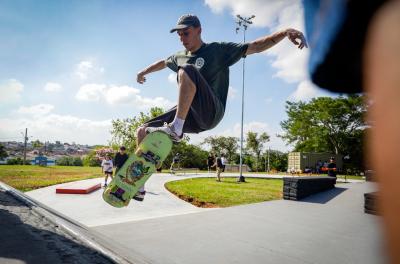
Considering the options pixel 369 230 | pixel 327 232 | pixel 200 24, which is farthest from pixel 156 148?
pixel 369 230

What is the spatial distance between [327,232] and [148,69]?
19.2ft

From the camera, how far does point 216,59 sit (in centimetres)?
307

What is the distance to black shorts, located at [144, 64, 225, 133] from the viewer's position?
9.00 ft

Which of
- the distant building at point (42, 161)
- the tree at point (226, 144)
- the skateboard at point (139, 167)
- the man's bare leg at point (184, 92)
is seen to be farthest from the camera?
the tree at point (226, 144)

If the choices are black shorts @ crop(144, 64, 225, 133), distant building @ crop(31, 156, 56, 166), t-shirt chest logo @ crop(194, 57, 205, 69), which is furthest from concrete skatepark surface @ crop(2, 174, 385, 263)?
distant building @ crop(31, 156, 56, 166)

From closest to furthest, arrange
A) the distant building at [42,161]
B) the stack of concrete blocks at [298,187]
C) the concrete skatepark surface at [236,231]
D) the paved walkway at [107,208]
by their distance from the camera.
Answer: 1. the concrete skatepark surface at [236,231]
2. the paved walkway at [107,208]
3. the stack of concrete blocks at [298,187]
4. the distant building at [42,161]

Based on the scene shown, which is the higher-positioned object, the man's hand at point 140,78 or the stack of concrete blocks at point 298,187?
the man's hand at point 140,78

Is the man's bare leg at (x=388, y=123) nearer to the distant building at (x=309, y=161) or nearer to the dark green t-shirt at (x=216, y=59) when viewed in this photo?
the dark green t-shirt at (x=216, y=59)

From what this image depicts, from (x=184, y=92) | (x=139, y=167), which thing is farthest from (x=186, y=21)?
(x=139, y=167)

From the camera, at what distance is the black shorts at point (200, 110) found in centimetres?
274

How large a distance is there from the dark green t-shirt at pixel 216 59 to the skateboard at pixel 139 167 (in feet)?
2.74

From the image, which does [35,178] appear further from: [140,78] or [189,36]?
[189,36]

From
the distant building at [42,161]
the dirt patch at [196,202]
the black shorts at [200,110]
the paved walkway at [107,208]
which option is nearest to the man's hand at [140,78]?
the black shorts at [200,110]

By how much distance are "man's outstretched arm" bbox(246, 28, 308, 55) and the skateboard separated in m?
1.31
